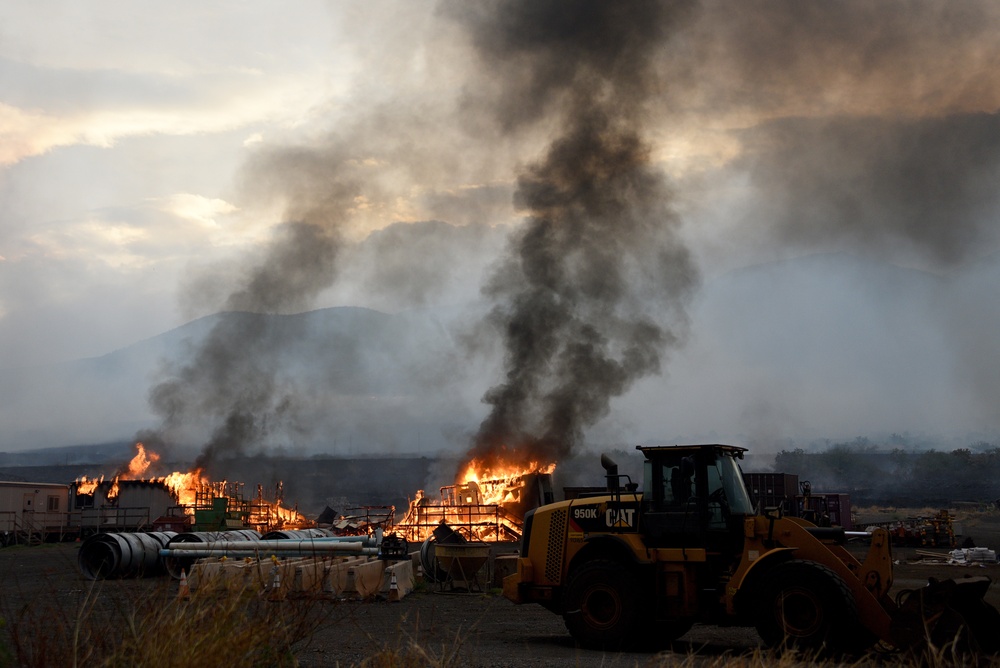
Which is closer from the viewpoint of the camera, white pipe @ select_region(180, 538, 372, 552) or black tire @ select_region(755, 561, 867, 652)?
black tire @ select_region(755, 561, 867, 652)

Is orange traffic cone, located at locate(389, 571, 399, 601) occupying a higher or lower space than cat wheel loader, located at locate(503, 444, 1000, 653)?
lower

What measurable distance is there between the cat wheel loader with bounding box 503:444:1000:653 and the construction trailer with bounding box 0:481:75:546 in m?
41.4

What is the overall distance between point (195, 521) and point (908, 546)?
3268cm

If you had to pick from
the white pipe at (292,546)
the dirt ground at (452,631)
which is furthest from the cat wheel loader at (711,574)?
the white pipe at (292,546)

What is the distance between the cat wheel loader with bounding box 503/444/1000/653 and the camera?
1159 cm

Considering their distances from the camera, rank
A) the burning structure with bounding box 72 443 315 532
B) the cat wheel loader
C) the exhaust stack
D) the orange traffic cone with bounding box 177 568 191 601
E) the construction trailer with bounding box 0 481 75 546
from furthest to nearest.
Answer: the construction trailer with bounding box 0 481 75 546
the burning structure with bounding box 72 443 315 532
the exhaust stack
the cat wheel loader
the orange traffic cone with bounding box 177 568 191 601

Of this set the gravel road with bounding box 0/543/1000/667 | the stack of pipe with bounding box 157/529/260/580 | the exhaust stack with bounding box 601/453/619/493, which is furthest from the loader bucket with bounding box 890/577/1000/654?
the stack of pipe with bounding box 157/529/260/580

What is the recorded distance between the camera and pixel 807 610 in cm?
1199

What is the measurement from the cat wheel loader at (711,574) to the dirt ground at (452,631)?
0.64 metres

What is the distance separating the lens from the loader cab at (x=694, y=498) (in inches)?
525

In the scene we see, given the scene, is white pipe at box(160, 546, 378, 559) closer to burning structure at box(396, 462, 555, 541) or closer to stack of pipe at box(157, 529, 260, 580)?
stack of pipe at box(157, 529, 260, 580)

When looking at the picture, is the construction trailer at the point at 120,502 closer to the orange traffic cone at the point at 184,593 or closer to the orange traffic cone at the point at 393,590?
the orange traffic cone at the point at 393,590

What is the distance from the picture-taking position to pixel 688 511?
13.6 m

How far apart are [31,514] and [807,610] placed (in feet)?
162
